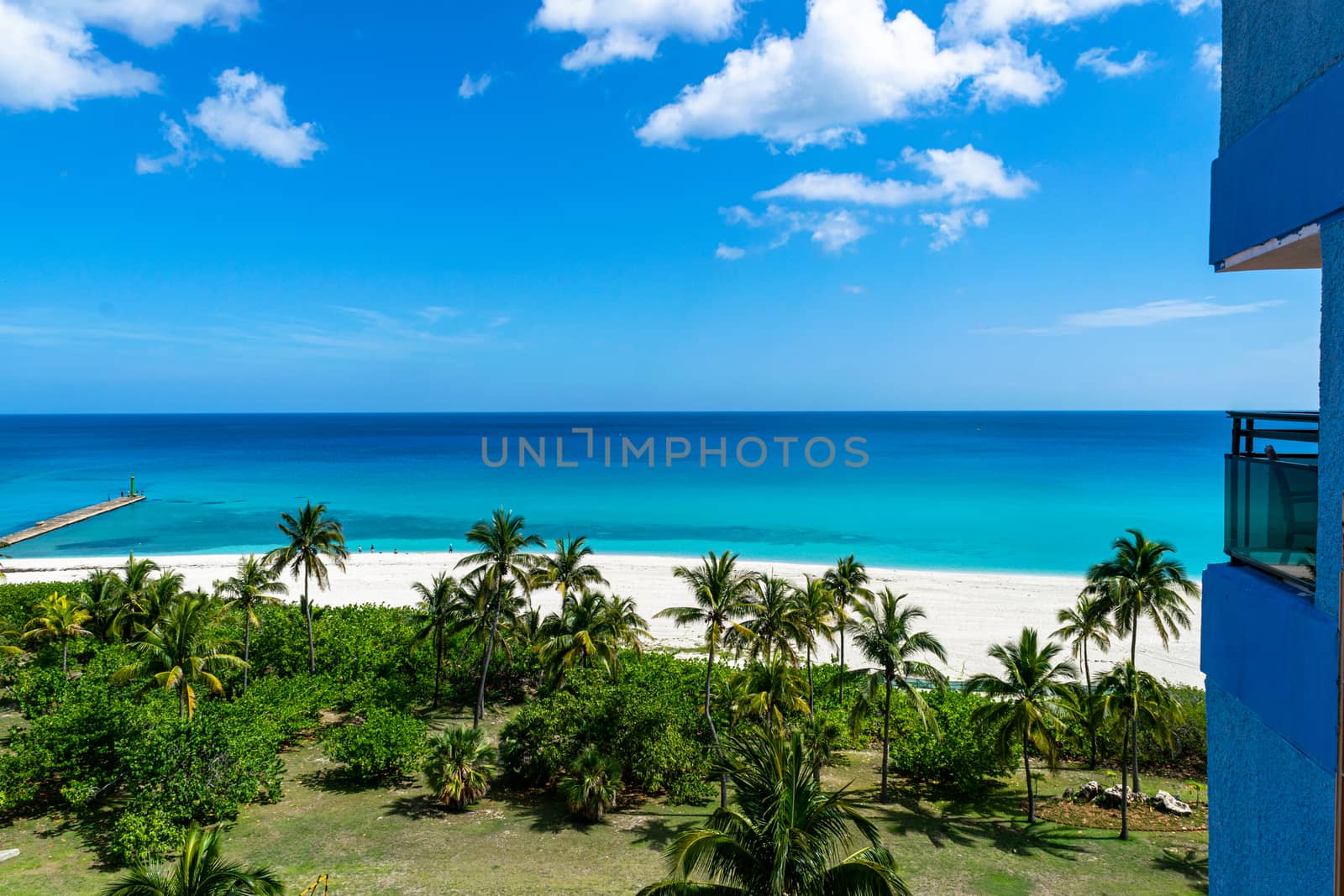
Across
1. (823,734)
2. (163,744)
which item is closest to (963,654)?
(823,734)

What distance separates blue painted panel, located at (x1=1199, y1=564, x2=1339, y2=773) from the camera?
3.56 m

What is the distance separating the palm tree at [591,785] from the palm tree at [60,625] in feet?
70.4

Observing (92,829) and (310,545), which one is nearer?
(92,829)

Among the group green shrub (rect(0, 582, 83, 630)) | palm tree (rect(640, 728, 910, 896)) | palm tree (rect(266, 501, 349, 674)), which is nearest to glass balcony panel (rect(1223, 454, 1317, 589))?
palm tree (rect(640, 728, 910, 896))

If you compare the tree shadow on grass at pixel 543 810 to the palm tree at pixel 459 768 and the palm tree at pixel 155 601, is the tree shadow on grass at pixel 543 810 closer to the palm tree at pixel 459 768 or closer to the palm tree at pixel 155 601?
the palm tree at pixel 459 768

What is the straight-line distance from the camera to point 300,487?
110312 millimetres

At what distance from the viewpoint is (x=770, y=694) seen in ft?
76.0

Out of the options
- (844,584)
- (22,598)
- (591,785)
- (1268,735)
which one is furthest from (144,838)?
(844,584)

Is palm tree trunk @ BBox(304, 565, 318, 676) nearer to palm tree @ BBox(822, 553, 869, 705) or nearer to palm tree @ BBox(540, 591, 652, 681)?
palm tree @ BBox(540, 591, 652, 681)

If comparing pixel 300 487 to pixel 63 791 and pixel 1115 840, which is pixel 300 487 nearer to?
pixel 63 791

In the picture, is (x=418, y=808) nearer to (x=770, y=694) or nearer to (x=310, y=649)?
(x=770, y=694)

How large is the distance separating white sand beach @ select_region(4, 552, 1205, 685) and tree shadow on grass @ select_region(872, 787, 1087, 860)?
10.1m

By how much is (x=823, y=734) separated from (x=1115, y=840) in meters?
8.72

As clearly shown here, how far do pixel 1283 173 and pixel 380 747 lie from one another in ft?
82.5
